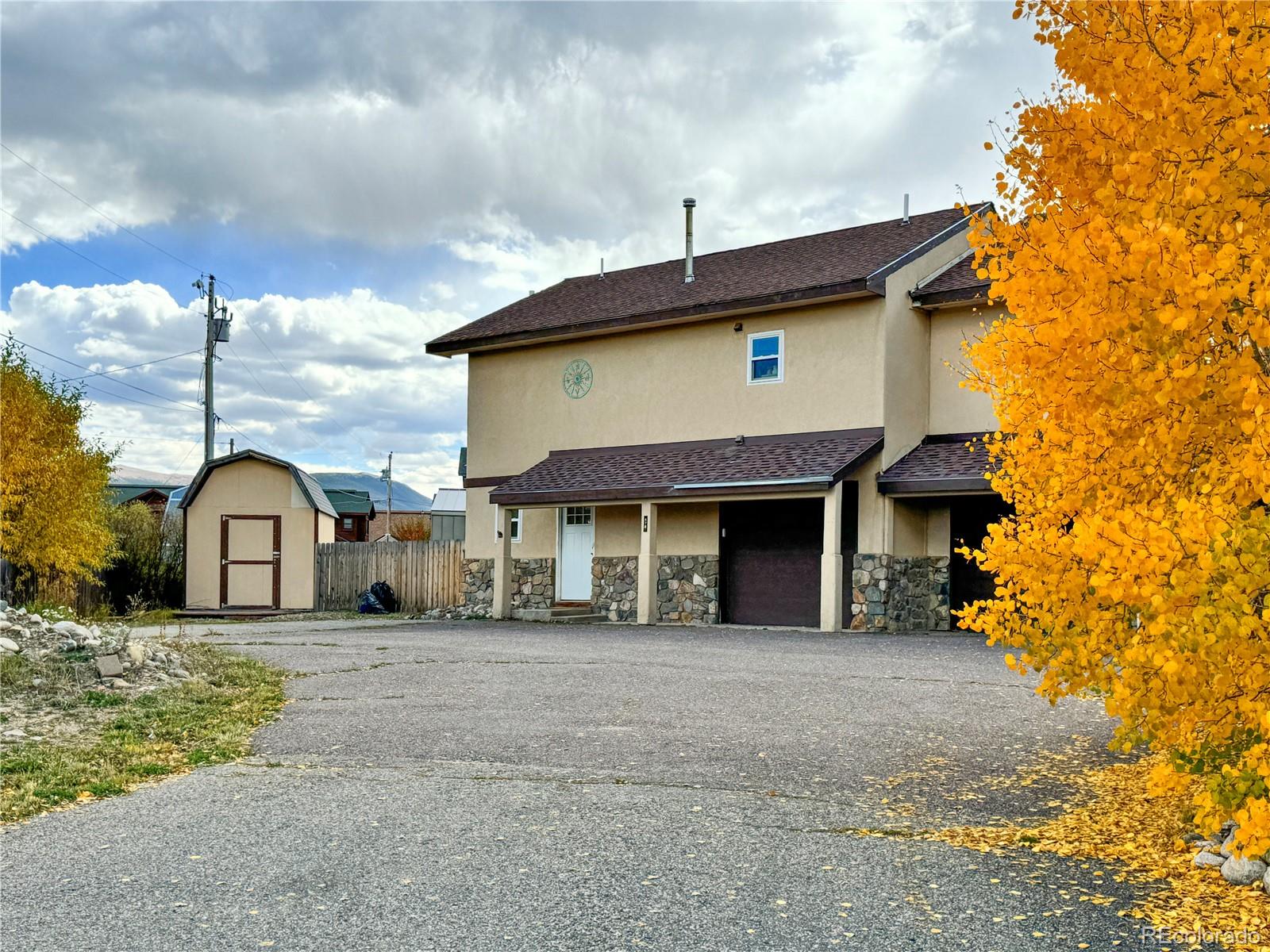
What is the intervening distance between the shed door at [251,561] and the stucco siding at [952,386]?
47.3ft

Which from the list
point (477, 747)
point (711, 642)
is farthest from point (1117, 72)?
point (711, 642)

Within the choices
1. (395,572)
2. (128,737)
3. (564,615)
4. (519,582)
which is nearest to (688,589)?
(564,615)

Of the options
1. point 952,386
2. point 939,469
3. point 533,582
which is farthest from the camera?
point 533,582

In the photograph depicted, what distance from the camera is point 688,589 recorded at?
2003 cm

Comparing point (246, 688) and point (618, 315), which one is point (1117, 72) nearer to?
point (246, 688)

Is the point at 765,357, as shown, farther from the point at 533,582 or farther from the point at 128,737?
the point at 128,737

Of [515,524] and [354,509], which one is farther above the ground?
[354,509]

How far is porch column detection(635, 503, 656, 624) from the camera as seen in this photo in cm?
1967

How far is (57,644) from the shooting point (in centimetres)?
1034

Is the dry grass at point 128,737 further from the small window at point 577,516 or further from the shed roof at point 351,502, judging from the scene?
the shed roof at point 351,502

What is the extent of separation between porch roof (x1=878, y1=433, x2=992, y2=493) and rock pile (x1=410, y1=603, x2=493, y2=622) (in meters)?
8.44

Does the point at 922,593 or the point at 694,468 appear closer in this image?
the point at 922,593

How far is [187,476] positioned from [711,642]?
99024 millimetres

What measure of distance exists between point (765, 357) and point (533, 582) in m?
6.50
